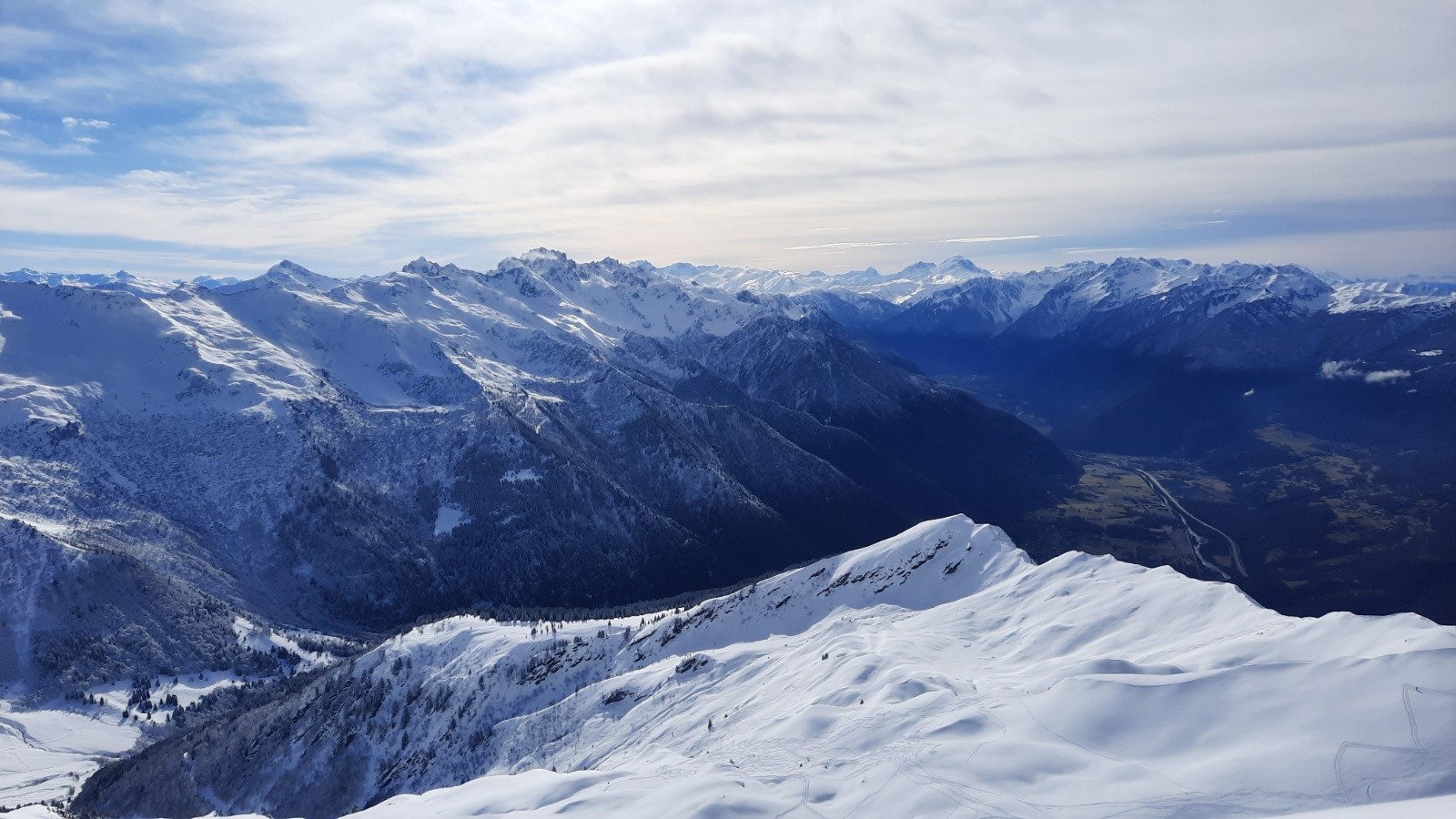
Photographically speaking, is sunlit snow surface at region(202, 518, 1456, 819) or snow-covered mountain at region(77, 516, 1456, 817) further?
snow-covered mountain at region(77, 516, 1456, 817)

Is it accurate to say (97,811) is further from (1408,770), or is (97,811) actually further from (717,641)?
(1408,770)

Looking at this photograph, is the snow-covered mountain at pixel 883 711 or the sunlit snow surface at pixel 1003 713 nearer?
the sunlit snow surface at pixel 1003 713

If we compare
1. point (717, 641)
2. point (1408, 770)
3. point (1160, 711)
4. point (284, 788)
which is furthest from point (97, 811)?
point (1408, 770)

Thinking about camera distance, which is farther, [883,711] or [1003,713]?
[883,711]

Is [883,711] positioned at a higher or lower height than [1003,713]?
lower
